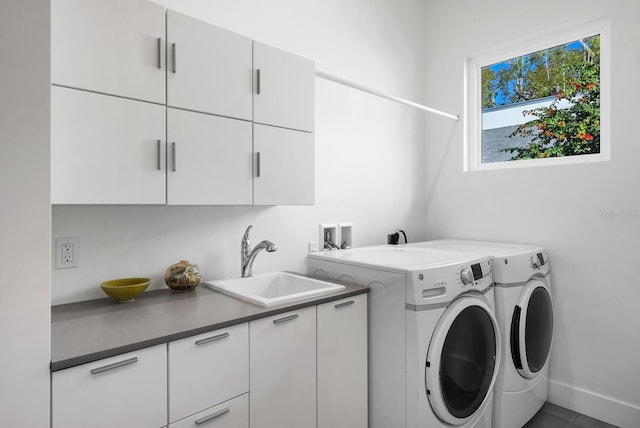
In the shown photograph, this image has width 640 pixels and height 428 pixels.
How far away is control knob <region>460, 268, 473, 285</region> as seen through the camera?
5.89 ft

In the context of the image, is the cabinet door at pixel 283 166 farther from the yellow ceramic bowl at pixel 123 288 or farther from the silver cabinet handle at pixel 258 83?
the yellow ceramic bowl at pixel 123 288

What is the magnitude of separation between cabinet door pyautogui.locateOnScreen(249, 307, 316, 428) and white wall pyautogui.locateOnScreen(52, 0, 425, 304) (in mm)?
620

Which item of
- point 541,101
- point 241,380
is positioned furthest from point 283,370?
point 541,101

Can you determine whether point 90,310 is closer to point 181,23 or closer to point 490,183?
point 181,23

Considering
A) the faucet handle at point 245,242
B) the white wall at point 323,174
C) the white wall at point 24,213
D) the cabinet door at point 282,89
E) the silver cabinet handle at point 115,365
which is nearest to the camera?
the white wall at point 24,213

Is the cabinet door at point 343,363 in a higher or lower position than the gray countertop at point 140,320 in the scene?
lower

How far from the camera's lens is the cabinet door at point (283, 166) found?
175cm

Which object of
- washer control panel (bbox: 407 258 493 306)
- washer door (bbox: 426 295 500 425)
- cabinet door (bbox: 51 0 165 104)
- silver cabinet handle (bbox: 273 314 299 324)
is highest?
cabinet door (bbox: 51 0 165 104)

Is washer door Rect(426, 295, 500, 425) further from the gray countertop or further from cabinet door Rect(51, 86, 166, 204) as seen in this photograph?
cabinet door Rect(51, 86, 166, 204)

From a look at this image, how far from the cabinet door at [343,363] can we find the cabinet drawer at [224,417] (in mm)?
385

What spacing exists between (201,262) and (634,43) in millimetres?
2770

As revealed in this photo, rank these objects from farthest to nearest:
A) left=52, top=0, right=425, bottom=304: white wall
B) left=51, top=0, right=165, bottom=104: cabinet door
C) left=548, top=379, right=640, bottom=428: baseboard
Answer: left=548, top=379, right=640, bottom=428: baseboard, left=52, top=0, right=425, bottom=304: white wall, left=51, top=0, right=165, bottom=104: cabinet door

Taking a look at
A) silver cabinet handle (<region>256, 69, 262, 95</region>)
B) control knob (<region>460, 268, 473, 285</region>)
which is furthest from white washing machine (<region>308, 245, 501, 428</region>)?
silver cabinet handle (<region>256, 69, 262, 95</region>)

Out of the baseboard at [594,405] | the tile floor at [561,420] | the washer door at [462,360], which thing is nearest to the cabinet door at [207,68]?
the washer door at [462,360]
